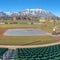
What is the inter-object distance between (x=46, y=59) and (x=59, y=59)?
83 centimetres

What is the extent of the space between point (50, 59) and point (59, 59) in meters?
0.57

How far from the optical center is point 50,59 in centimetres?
1031

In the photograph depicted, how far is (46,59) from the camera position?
10406mm

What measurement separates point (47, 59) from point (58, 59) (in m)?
0.71

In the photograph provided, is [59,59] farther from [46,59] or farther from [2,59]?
[2,59]

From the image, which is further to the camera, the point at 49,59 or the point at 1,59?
the point at 1,59

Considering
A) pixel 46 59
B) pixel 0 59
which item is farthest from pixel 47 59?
pixel 0 59

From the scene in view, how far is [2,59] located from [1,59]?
122 millimetres

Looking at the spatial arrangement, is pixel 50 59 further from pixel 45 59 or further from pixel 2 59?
pixel 2 59

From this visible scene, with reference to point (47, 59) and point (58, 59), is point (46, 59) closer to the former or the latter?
point (47, 59)

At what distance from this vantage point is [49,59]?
407 inches

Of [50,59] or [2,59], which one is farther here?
[2,59]

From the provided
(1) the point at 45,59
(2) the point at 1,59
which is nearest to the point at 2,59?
(2) the point at 1,59

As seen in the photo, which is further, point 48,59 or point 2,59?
point 2,59
